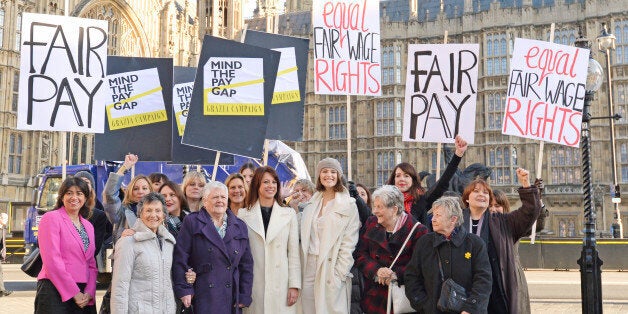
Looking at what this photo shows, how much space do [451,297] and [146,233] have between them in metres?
2.06

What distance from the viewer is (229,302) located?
15.4 ft

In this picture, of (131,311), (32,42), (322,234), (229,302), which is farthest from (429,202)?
(32,42)

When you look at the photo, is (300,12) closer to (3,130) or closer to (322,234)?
(3,130)

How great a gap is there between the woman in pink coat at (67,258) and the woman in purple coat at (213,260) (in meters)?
0.64

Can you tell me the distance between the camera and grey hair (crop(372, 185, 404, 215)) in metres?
4.70

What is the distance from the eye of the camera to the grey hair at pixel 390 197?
470 centimetres

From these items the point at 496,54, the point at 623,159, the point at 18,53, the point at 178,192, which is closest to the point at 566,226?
the point at 623,159

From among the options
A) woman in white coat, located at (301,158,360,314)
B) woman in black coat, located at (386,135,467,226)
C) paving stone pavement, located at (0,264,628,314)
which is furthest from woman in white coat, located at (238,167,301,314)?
paving stone pavement, located at (0,264,628,314)

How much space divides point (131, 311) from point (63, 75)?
363cm

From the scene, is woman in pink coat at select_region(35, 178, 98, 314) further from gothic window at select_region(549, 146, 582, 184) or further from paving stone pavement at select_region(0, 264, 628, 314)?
gothic window at select_region(549, 146, 582, 184)

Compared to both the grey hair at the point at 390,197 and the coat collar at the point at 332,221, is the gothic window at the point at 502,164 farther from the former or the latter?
the grey hair at the point at 390,197

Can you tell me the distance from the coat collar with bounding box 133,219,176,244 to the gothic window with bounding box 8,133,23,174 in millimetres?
26292

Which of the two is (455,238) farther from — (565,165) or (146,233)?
(565,165)

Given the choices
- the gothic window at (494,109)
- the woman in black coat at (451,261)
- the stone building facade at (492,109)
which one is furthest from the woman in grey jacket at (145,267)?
the gothic window at (494,109)
